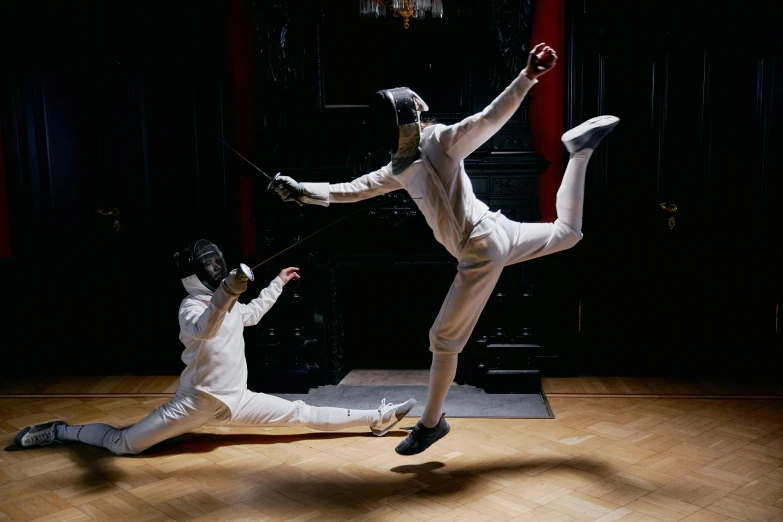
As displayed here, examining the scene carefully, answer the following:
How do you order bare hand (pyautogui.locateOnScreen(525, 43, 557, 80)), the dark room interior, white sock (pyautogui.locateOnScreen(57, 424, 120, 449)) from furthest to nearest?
the dark room interior < white sock (pyautogui.locateOnScreen(57, 424, 120, 449)) < bare hand (pyautogui.locateOnScreen(525, 43, 557, 80))

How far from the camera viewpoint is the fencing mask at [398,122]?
288 centimetres

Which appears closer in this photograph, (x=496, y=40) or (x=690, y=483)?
(x=690, y=483)

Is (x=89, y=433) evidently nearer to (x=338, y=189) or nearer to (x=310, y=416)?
(x=310, y=416)

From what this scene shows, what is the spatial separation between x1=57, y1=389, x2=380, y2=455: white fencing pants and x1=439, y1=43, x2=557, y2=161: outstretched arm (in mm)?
1366

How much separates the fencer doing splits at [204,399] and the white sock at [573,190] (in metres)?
1.28

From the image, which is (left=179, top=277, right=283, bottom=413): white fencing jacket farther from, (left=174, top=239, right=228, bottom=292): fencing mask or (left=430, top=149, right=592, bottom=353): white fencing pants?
(left=430, top=149, right=592, bottom=353): white fencing pants

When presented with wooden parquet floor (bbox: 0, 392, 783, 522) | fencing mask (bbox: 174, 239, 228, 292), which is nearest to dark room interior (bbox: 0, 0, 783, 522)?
wooden parquet floor (bbox: 0, 392, 783, 522)

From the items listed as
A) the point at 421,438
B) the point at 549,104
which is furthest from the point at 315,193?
the point at 549,104

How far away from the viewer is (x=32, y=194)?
4621mm

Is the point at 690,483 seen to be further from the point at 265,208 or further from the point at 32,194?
the point at 32,194

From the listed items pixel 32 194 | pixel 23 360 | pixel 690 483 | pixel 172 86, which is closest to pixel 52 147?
pixel 32 194

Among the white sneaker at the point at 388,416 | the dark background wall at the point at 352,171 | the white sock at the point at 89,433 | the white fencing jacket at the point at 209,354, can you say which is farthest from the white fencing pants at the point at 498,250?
the white sock at the point at 89,433

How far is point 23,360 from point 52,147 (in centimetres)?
136

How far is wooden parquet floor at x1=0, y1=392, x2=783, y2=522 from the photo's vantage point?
9.30ft
